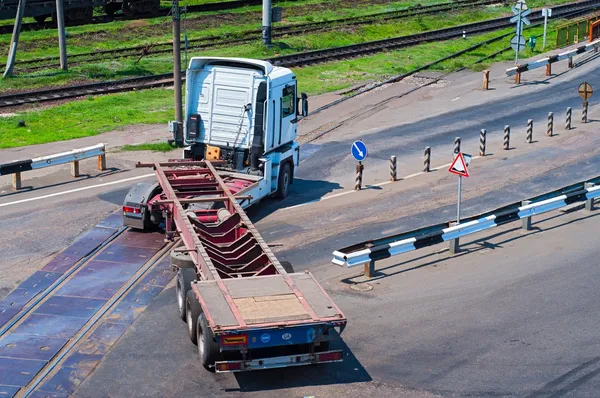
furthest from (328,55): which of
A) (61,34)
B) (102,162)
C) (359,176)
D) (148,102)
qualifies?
(359,176)

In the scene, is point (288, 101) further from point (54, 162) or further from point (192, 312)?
point (192, 312)

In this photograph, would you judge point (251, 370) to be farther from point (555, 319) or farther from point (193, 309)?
point (555, 319)

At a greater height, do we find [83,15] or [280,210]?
[83,15]

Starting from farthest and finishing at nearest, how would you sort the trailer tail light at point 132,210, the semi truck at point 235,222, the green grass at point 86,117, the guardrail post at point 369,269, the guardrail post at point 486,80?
the guardrail post at point 486,80 → the green grass at point 86,117 → the trailer tail light at point 132,210 → the guardrail post at point 369,269 → the semi truck at point 235,222

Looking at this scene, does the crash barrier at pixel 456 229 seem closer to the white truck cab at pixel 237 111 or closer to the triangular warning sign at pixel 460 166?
the triangular warning sign at pixel 460 166

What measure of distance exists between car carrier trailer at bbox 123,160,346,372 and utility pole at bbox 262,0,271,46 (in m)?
27.9

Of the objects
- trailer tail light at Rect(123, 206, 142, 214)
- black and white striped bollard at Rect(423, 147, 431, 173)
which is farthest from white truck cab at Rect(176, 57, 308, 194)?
black and white striped bollard at Rect(423, 147, 431, 173)

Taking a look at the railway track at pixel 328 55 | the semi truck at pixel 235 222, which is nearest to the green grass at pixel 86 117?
the railway track at pixel 328 55

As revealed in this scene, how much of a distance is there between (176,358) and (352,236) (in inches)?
299

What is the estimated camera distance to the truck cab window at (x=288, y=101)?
24250mm

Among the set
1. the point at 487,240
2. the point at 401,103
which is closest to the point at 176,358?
the point at 487,240

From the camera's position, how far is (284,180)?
80.4 ft

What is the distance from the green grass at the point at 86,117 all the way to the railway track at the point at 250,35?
7.29m

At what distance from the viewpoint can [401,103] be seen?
37219mm
